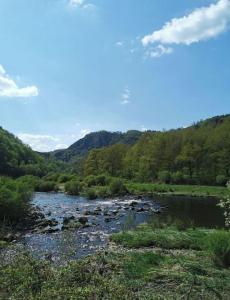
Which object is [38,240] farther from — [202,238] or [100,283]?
[100,283]

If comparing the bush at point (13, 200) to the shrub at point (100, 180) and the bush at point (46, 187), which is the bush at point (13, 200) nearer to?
the bush at point (46, 187)

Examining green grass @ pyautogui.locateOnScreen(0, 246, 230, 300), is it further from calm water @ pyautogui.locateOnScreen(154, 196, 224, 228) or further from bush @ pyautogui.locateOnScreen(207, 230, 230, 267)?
calm water @ pyautogui.locateOnScreen(154, 196, 224, 228)

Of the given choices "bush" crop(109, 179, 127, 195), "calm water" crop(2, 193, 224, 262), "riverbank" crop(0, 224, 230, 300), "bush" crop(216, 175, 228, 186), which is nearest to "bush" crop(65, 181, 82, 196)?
"bush" crop(109, 179, 127, 195)

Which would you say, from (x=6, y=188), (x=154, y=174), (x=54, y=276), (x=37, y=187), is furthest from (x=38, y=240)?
(x=154, y=174)

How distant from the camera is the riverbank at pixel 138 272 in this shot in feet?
26.8

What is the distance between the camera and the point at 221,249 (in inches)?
921

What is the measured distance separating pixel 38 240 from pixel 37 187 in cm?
6520

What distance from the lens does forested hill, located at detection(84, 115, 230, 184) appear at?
108 metres

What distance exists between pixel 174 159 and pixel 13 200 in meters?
79.7

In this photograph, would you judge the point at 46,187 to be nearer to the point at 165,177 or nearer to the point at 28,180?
the point at 28,180

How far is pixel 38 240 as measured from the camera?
3341 centimetres

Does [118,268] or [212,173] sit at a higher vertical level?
[212,173]

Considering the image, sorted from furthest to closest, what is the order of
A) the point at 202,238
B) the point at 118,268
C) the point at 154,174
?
1. the point at 154,174
2. the point at 202,238
3. the point at 118,268

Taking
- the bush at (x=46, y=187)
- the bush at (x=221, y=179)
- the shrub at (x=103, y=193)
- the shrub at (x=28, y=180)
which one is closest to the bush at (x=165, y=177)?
the bush at (x=221, y=179)
